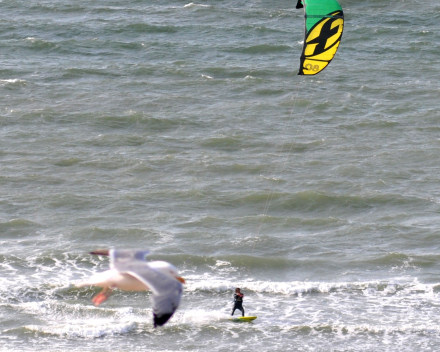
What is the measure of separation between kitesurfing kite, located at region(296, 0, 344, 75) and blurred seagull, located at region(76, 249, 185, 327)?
1376 centimetres

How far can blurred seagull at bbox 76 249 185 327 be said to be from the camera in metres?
7.66

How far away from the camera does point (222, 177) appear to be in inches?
1202

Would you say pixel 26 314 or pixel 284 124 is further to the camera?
pixel 284 124

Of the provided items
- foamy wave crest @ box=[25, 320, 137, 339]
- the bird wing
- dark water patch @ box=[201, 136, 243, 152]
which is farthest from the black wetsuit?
dark water patch @ box=[201, 136, 243, 152]

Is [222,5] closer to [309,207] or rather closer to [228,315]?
[309,207]

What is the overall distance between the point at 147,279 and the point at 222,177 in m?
22.9

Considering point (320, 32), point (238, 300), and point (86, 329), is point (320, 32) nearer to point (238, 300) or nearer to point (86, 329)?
point (238, 300)

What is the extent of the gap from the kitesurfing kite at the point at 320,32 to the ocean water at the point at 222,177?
6.16 m

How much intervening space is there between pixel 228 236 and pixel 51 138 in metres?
11.9

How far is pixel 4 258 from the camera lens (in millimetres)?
23531

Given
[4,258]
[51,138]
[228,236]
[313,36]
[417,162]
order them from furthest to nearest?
1. [51,138]
2. [417,162]
3. [228,236]
4. [4,258]
5. [313,36]

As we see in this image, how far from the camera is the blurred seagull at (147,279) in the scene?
766 centimetres

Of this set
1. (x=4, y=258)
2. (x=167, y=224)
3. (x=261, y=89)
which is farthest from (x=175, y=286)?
(x=261, y=89)

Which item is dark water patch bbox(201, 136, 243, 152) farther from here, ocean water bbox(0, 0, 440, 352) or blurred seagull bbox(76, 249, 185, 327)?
blurred seagull bbox(76, 249, 185, 327)
